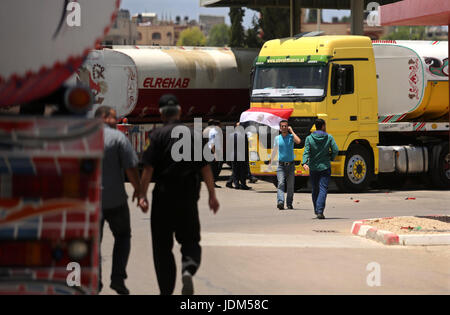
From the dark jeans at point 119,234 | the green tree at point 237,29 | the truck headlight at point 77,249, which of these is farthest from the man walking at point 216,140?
Answer: the green tree at point 237,29

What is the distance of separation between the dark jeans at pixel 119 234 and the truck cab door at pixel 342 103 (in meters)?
12.9

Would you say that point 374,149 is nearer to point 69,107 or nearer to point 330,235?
point 330,235

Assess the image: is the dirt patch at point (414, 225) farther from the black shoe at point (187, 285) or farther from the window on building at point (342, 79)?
the window on building at point (342, 79)

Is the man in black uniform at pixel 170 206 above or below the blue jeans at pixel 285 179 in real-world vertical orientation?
above

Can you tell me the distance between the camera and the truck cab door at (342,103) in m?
21.6

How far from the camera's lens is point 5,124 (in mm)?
5879

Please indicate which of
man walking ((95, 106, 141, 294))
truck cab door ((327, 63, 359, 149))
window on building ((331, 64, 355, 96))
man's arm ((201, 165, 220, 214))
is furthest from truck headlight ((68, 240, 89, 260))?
window on building ((331, 64, 355, 96))

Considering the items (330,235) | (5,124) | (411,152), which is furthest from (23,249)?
(411,152)

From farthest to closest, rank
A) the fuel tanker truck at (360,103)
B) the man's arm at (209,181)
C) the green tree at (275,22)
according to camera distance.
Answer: the green tree at (275,22), the fuel tanker truck at (360,103), the man's arm at (209,181)

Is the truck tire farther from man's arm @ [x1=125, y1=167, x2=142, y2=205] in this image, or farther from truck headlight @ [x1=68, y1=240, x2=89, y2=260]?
truck headlight @ [x1=68, y1=240, x2=89, y2=260]

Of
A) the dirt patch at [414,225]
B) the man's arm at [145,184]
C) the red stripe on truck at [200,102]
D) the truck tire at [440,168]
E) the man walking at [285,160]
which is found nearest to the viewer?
the man's arm at [145,184]

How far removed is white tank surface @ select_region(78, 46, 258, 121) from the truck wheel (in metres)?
6.17

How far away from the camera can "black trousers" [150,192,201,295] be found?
838 cm

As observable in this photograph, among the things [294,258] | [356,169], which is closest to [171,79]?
[356,169]
